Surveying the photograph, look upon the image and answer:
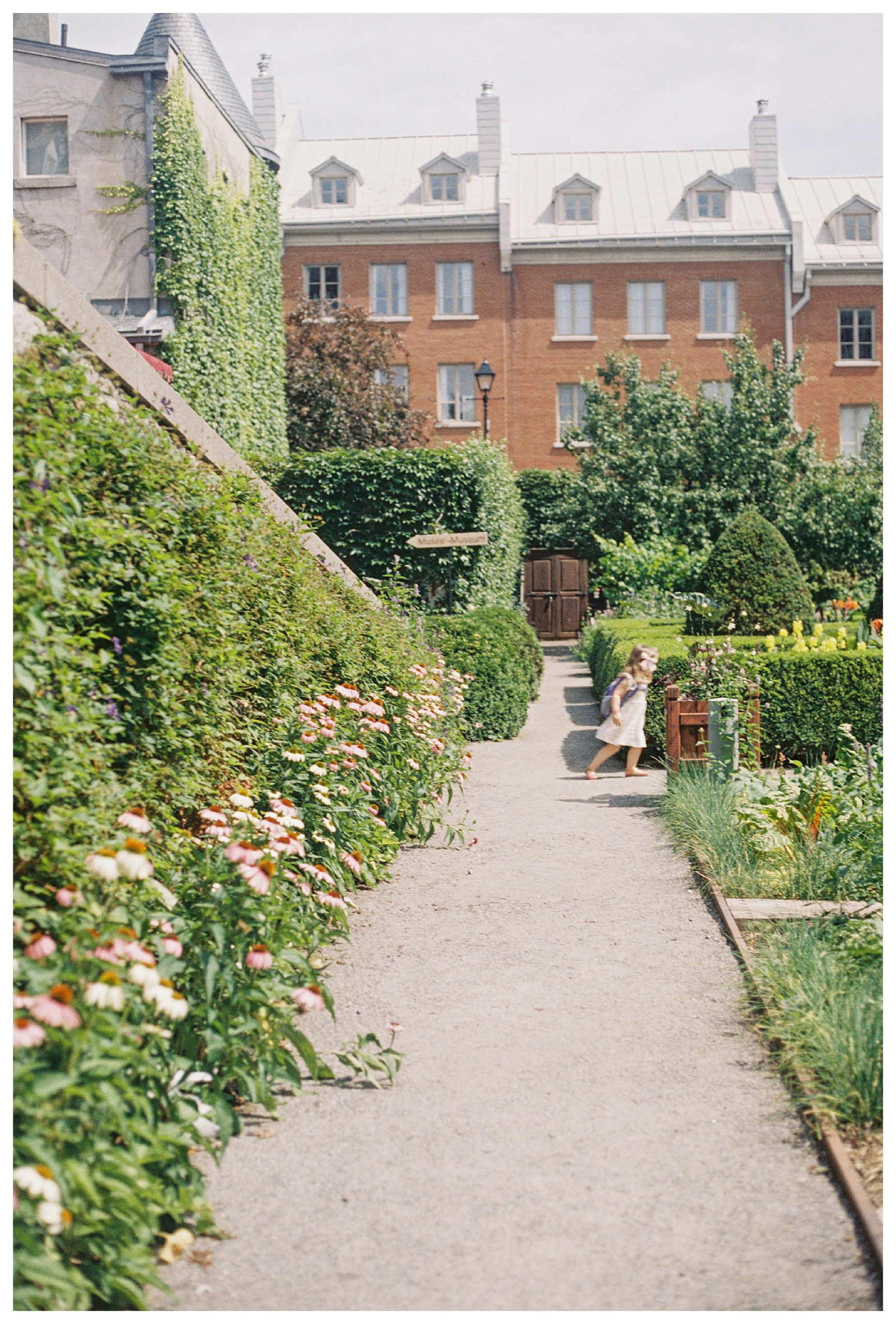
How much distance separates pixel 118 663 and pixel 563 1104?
7.03 feet

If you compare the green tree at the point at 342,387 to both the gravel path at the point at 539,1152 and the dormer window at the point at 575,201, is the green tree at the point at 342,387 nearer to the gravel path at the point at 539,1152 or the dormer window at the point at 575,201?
the dormer window at the point at 575,201

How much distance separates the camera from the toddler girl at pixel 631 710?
1024 cm

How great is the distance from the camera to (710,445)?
24.2 meters

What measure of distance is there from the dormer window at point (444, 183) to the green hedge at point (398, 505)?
18.8 metres

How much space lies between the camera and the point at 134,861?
3098 millimetres

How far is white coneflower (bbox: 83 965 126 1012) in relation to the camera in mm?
2693

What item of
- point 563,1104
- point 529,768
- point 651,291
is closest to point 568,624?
point 651,291

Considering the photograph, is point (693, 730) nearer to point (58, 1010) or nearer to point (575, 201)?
point (58, 1010)

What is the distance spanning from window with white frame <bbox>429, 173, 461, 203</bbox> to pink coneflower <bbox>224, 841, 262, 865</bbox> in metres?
32.1

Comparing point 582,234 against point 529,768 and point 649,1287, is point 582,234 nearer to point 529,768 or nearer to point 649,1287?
point 529,768

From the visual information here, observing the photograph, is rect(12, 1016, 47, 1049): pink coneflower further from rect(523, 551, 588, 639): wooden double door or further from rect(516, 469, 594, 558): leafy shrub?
rect(523, 551, 588, 639): wooden double door

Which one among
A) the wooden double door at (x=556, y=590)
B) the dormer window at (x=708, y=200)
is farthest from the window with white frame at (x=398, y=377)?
the dormer window at (x=708, y=200)

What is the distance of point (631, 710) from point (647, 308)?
24617 mm

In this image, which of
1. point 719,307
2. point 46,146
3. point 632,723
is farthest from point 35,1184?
point 719,307
